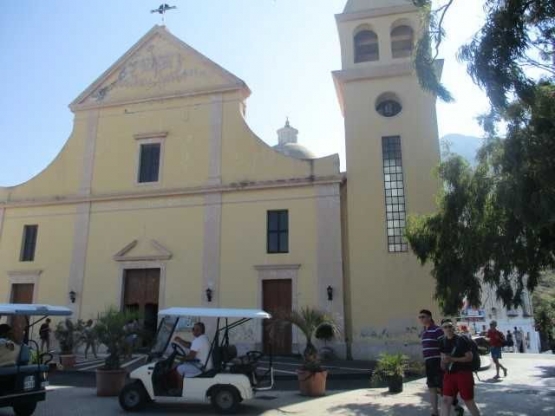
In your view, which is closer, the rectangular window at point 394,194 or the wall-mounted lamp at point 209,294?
the rectangular window at point 394,194

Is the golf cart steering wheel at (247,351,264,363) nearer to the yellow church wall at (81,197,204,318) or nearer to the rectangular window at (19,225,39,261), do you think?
the yellow church wall at (81,197,204,318)

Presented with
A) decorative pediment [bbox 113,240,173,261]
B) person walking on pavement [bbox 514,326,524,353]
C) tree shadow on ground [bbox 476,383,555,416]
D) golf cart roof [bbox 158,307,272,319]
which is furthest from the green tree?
person walking on pavement [bbox 514,326,524,353]

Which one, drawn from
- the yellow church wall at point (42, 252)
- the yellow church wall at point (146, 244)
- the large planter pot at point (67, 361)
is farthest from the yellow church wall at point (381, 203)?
the yellow church wall at point (42, 252)

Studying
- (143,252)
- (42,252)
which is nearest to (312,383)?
(143,252)

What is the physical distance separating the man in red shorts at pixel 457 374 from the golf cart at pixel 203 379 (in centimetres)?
338

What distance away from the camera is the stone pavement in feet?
28.2

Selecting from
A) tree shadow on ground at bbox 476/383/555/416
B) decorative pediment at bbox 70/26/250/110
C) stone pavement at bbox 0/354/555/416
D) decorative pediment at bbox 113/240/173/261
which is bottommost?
stone pavement at bbox 0/354/555/416

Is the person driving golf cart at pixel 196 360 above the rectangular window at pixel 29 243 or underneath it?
underneath

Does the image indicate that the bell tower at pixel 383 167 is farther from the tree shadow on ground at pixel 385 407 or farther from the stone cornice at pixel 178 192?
the tree shadow on ground at pixel 385 407

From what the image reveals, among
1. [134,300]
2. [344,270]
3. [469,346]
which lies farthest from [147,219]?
[469,346]

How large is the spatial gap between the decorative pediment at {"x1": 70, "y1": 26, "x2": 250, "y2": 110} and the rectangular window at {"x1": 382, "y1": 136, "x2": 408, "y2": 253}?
671cm

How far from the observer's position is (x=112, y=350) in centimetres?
1045

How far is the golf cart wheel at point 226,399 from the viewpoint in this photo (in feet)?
28.0

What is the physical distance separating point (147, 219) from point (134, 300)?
3284mm
